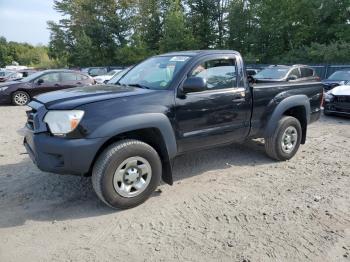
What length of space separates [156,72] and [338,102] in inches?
295

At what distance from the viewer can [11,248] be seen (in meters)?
3.25

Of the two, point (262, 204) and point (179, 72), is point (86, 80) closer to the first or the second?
point (179, 72)

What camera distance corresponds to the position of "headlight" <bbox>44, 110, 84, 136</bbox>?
3633mm

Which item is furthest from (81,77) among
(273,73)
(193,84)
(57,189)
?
(193,84)

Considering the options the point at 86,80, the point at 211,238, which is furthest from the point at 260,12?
the point at 211,238

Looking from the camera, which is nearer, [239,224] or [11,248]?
[11,248]

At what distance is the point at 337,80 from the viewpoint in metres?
13.4

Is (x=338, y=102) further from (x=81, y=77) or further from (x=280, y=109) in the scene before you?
(x=81, y=77)

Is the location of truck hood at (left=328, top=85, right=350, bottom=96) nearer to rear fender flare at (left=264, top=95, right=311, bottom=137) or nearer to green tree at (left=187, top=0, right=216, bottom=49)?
rear fender flare at (left=264, top=95, right=311, bottom=137)

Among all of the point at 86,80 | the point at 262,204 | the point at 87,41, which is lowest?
the point at 262,204

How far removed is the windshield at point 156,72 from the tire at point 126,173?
35.7 inches

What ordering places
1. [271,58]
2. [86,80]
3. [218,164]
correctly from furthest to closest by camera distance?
[271,58] → [86,80] → [218,164]

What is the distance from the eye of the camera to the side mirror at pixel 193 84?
4.24 metres

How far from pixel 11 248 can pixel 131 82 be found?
8.40 ft
